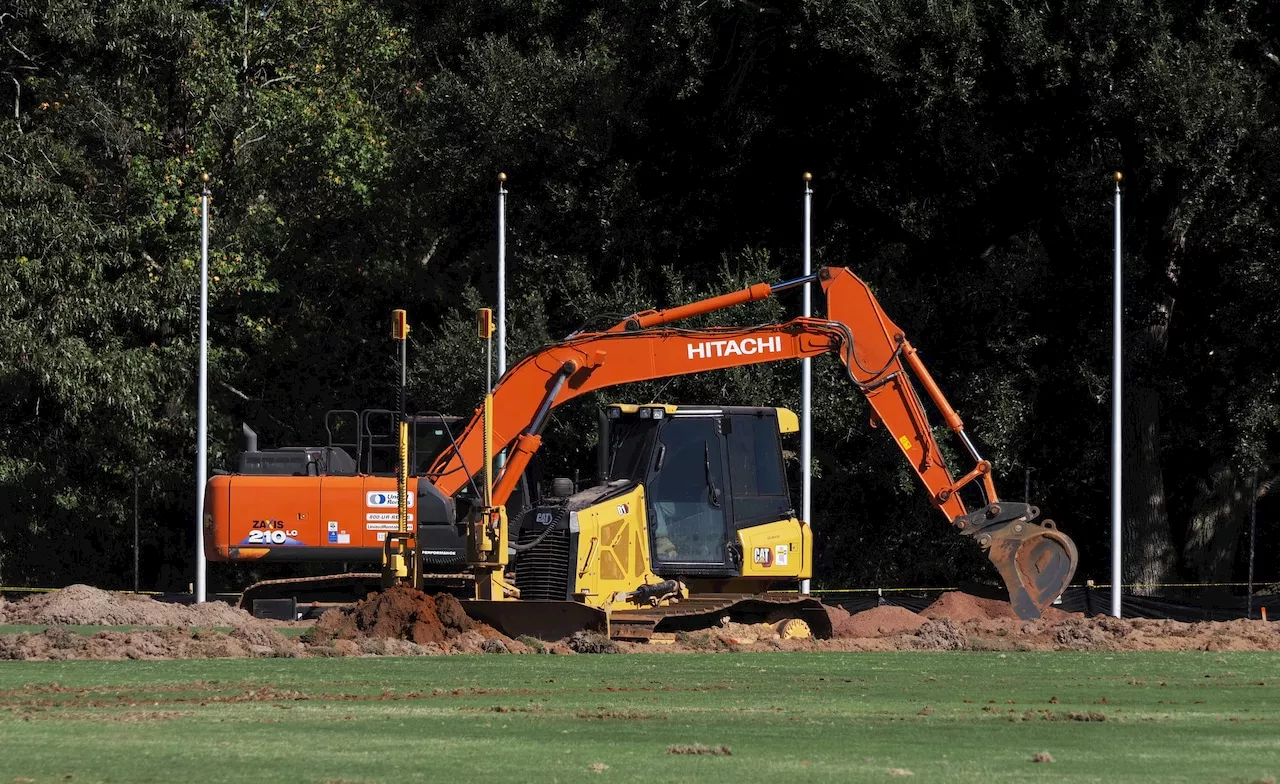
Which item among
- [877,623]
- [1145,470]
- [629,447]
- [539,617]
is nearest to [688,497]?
[629,447]

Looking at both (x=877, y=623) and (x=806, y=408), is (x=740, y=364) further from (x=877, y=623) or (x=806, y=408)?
(x=806, y=408)

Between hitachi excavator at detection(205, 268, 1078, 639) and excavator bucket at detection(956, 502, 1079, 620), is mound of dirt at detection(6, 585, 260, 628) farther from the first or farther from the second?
excavator bucket at detection(956, 502, 1079, 620)

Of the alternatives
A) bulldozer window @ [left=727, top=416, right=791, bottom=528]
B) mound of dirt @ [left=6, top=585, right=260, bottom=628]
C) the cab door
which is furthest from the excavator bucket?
mound of dirt @ [left=6, top=585, right=260, bottom=628]

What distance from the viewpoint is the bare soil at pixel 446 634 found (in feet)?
63.4

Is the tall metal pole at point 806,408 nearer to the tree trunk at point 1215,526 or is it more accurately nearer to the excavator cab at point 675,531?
the excavator cab at point 675,531

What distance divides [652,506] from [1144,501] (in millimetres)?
14455

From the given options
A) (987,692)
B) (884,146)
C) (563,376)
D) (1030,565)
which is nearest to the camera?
(987,692)

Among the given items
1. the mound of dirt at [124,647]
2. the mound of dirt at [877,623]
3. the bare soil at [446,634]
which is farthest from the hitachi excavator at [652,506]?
the mound of dirt at [124,647]

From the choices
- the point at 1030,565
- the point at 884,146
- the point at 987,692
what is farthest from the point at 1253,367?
the point at 987,692

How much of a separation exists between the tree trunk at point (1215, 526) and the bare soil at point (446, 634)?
30.3ft

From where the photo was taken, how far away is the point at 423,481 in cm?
2505

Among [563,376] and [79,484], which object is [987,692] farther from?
[79,484]

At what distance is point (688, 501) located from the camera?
23.2m

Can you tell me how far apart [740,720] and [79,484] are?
28251 mm
